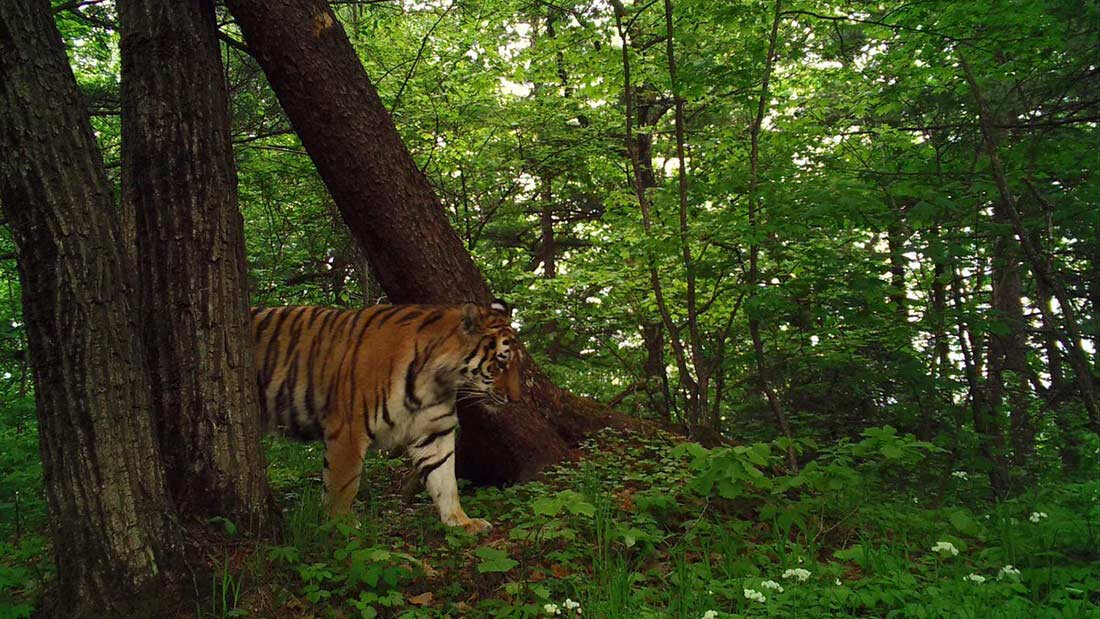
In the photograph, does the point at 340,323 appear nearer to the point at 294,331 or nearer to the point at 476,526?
the point at 294,331

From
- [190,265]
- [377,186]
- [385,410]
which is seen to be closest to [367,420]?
[385,410]

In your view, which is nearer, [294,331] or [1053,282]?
[294,331]

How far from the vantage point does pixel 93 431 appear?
8.64ft

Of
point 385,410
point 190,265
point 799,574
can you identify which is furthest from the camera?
point 385,410

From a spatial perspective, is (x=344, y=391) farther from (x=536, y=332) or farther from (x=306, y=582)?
(x=536, y=332)

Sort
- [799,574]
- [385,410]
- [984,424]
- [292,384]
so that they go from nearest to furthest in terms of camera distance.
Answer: [799,574]
[385,410]
[292,384]
[984,424]

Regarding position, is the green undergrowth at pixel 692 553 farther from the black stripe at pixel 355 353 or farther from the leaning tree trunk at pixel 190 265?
the black stripe at pixel 355 353

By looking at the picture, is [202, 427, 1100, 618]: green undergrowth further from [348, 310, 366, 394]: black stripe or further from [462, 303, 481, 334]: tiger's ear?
[462, 303, 481, 334]: tiger's ear

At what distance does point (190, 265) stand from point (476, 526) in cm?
209

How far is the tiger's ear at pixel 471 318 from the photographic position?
169 inches

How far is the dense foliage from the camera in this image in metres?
3.22

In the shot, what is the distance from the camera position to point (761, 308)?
5930mm

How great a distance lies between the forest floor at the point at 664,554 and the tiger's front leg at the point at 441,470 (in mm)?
125

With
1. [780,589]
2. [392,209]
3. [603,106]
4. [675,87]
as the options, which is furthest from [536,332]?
[780,589]
